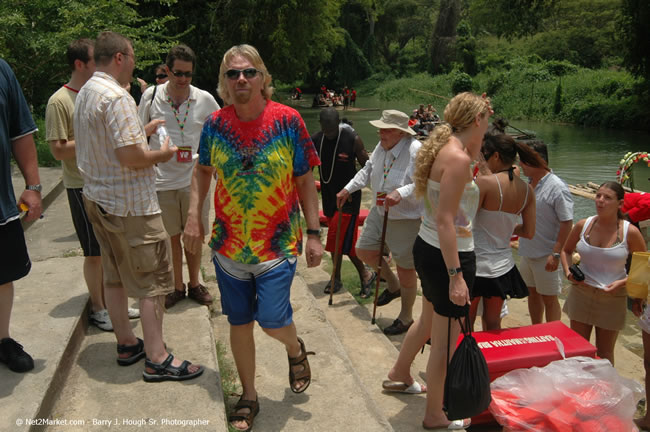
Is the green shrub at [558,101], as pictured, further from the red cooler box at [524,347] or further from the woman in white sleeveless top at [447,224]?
the woman in white sleeveless top at [447,224]

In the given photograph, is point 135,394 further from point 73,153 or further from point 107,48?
point 107,48

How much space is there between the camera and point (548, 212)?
4.89 m

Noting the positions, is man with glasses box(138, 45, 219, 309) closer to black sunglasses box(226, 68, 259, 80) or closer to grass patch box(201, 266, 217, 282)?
grass patch box(201, 266, 217, 282)

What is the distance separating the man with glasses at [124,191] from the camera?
10.1ft

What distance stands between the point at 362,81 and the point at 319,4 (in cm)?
3637

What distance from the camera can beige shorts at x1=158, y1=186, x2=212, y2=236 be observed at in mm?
4480

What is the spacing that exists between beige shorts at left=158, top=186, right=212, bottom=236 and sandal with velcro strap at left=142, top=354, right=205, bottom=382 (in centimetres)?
140

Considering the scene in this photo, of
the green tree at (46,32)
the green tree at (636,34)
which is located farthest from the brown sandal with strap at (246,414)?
the green tree at (636,34)

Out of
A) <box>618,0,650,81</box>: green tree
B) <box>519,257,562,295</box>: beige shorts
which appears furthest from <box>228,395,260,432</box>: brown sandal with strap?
<box>618,0,650,81</box>: green tree

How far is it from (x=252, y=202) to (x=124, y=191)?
2.43 feet

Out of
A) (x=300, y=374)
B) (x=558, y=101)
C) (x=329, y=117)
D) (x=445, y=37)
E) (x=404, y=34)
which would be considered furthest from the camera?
(x=404, y=34)

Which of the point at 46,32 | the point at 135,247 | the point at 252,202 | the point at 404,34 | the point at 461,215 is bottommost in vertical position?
the point at 135,247

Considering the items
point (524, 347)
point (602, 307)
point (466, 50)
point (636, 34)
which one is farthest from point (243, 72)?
point (466, 50)

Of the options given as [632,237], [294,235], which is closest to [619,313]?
[632,237]
